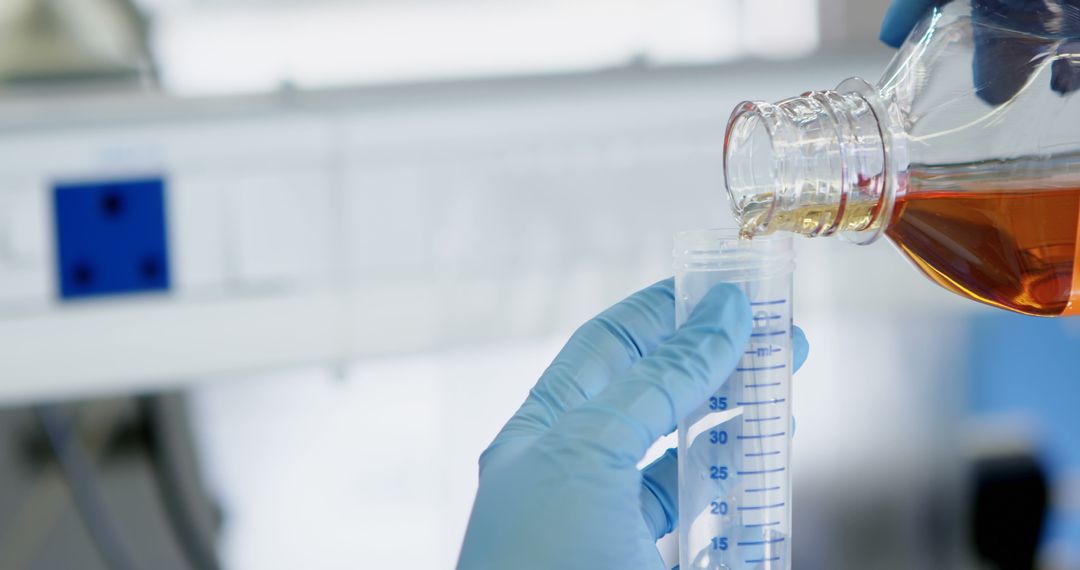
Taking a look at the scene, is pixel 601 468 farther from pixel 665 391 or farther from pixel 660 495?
pixel 660 495

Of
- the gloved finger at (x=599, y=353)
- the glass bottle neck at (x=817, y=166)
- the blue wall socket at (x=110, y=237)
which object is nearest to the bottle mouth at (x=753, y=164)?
the glass bottle neck at (x=817, y=166)

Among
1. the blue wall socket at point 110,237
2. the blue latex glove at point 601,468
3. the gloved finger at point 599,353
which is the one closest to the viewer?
the blue latex glove at point 601,468

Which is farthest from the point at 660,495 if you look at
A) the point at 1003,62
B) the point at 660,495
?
the point at 1003,62

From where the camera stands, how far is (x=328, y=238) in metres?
1.20

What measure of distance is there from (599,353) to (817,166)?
24 cm

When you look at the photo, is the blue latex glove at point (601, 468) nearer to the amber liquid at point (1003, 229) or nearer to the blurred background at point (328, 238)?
the amber liquid at point (1003, 229)

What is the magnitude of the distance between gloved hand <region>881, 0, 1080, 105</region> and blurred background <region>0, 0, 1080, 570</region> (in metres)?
0.53

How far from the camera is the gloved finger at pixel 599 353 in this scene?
78 centimetres

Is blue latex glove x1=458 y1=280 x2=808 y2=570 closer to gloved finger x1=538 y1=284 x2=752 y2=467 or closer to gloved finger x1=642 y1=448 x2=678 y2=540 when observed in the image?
gloved finger x1=538 y1=284 x2=752 y2=467

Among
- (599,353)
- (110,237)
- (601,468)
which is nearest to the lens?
(601,468)

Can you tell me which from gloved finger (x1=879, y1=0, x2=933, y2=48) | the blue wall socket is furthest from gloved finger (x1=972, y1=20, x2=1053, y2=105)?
the blue wall socket

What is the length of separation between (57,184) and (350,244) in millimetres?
351

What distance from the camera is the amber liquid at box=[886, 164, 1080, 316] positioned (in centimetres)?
68

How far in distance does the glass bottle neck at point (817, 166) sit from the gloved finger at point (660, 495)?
25 cm
